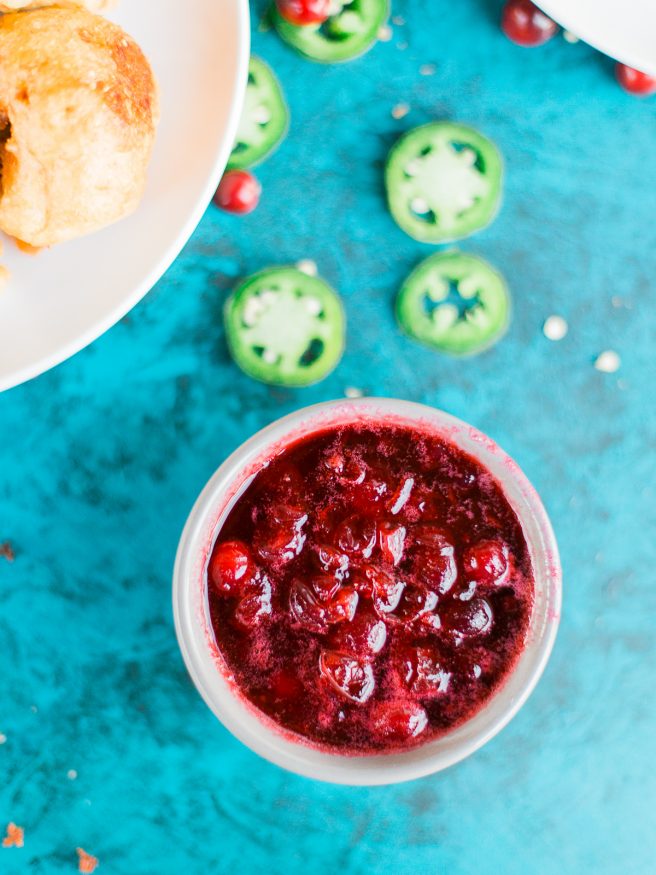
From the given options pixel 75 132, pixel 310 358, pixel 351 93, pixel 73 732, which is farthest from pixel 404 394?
pixel 73 732

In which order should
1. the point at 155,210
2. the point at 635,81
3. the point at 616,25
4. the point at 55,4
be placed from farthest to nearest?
the point at 635,81 < the point at 616,25 < the point at 155,210 < the point at 55,4

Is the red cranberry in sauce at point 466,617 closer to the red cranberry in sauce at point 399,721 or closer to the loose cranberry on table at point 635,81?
the red cranberry in sauce at point 399,721

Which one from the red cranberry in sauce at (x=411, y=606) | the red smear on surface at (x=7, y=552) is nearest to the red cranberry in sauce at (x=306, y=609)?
the red cranberry in sauce at (x=411, y=606)

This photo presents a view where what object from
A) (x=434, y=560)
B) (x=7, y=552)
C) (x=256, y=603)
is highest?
(x=434, y=560)

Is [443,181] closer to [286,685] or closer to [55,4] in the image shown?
[55,4]

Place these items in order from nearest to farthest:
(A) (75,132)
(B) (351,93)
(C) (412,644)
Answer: (A) (75,132), (C) (412,644), (B) (351,93)

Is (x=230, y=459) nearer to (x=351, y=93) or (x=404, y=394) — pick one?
(x=404, y=394)

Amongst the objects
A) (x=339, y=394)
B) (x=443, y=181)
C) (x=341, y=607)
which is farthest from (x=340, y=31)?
(x=341, y=607)
